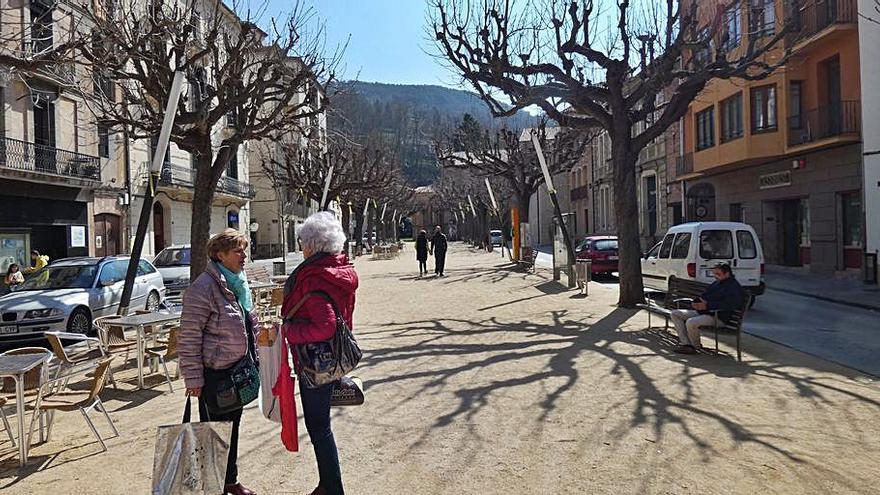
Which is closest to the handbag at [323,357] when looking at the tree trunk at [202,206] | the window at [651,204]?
the tree trunk at [202,206]

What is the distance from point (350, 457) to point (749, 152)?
21.7m

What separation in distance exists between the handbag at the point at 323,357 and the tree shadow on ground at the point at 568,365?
1557mm

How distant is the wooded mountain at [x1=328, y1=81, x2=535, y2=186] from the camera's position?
159ft

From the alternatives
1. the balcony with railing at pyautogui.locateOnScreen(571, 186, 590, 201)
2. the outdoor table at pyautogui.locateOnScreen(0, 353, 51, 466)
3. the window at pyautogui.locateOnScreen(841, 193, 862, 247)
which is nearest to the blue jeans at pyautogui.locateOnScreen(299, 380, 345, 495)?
the outdoor table at pyautogui.locateOnScreen(0, 353, 51, 466)

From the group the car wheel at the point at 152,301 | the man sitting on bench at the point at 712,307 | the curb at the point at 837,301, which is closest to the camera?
the man sitting on bench at the point at 712,307

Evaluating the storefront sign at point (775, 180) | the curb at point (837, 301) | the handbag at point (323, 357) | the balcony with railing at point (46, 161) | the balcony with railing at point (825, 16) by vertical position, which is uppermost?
the balcony with railing at point (825, 16)

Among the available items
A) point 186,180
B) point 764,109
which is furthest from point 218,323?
point 186,180

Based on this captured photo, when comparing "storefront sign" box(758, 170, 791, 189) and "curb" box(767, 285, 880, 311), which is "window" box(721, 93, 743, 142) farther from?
"curb" box(767, 285, 880, 311)

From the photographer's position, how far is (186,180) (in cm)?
3334

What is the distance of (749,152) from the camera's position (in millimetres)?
22172

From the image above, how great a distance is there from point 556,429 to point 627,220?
26.7 feet

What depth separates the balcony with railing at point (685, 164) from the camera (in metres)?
28.2

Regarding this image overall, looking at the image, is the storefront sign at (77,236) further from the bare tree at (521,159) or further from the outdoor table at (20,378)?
the outdoor table at (20,378)

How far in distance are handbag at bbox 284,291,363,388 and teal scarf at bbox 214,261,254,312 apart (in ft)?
1.92
